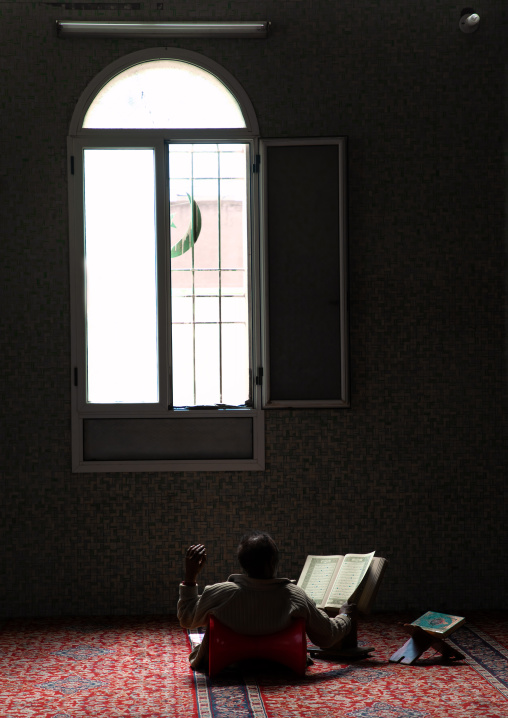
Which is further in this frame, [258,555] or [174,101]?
[174,101]

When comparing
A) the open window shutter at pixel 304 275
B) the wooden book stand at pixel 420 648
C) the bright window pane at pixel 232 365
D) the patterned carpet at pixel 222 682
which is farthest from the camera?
the bright window pane at pixel 232 365

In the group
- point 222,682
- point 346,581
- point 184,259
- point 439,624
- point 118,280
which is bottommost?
point 222,682

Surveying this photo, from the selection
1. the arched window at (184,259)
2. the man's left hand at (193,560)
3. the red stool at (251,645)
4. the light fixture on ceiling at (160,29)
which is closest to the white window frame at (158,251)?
the arched window at (184,259)

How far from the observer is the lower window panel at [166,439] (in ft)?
15.4

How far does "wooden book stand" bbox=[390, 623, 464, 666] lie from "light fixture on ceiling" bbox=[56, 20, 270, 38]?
3281mm

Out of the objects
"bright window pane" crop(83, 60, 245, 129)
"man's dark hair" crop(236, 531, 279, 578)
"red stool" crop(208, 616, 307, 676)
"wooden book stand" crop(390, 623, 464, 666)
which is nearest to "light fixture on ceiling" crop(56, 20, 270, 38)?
"bright window pane" crop(83, 60, 245, 129)

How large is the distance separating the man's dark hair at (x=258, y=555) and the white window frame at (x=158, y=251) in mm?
1260

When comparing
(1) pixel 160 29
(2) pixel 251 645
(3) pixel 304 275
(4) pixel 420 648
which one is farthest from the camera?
(3) pixel 304 275

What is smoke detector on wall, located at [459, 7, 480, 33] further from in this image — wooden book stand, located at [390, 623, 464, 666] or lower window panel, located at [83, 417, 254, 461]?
wooden book stand, located at [390, 623, 464, 666]

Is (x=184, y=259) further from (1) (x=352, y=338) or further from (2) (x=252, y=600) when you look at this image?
(2) (x=252, y=600)

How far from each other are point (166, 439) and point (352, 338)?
1225 millimetres

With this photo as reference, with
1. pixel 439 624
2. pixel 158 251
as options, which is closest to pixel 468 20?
pixel 158 251

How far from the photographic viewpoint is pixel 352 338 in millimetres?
4734

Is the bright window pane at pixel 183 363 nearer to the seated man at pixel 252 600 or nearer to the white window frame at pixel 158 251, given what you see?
the white window frame at pixel 158 251
